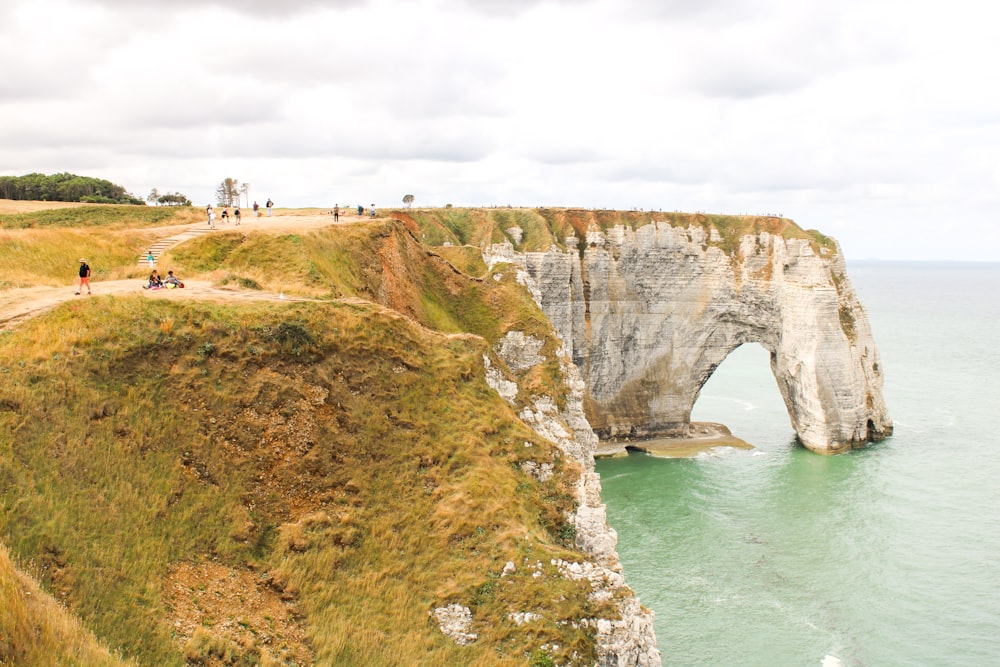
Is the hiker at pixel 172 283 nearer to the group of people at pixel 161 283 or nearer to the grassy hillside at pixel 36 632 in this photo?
the group of people at pixel 161 283

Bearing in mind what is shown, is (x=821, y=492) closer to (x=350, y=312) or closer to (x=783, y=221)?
(x=783, y=221)

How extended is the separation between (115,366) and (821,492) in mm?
52025

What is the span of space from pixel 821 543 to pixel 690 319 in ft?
98.1

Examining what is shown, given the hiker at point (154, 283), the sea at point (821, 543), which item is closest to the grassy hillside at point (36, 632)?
the hiker at point (154, 283)

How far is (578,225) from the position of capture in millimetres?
71938

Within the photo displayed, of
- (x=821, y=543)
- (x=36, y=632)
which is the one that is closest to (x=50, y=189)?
(x=36, y=632)

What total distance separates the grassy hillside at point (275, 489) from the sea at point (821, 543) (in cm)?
1660

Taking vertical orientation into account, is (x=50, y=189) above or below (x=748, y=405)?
above

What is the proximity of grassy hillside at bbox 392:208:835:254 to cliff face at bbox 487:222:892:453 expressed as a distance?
0.82 metres

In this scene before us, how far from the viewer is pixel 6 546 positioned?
50.3ft

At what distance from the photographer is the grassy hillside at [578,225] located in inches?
2758

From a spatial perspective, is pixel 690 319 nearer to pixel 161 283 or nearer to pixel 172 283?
pixel 172 283

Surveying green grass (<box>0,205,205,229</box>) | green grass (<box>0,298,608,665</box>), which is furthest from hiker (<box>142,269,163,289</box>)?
green grass (<box>0,205,205,229</box>)

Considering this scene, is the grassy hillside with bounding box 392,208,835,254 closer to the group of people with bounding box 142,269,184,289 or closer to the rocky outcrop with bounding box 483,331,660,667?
the rocky outcrop with bounding box 483,331,660,667
